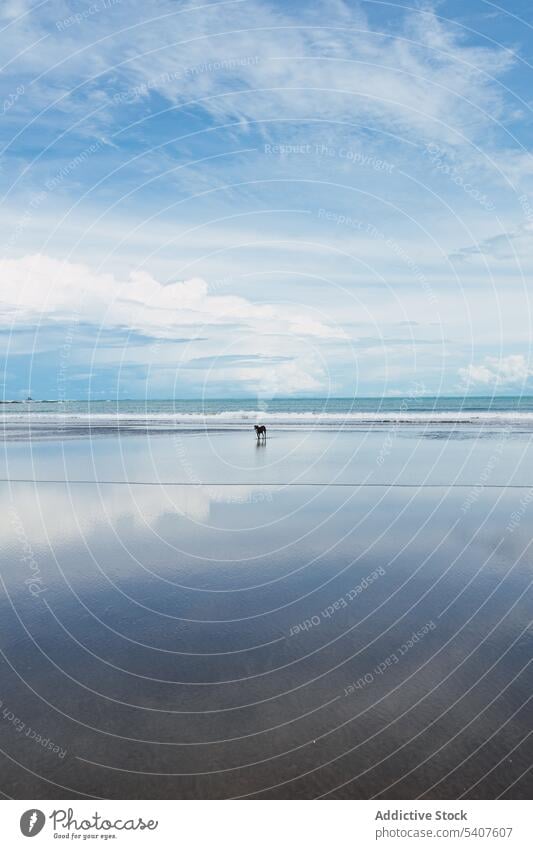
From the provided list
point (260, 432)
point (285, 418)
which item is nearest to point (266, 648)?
point (260, 432)

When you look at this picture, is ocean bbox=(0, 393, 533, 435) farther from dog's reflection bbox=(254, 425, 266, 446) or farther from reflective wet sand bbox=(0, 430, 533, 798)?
reflective wet sand bbox=(0, 430, 533, 798)

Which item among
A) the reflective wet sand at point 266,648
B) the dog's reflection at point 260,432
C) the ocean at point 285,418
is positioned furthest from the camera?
the ocean at point 285,418

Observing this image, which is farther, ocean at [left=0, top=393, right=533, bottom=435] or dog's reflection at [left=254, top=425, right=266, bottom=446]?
ocean at [left=0, top=393, right=533, bottom=435]

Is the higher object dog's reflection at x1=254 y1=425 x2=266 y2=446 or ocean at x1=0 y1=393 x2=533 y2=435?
ocean at x1=0 y1=393 x2=533 y2=435

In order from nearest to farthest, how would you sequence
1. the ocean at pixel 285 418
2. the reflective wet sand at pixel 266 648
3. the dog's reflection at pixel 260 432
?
the reflective wet sand at pixel 266 648 < the dog's reflection at pixel 260 432 < the ocean at pixel 285 418

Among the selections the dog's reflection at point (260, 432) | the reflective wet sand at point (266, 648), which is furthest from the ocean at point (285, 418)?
the reflective wet sand at point (266, 648)

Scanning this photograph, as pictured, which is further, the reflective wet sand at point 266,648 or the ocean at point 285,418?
the ocean at point 285,418

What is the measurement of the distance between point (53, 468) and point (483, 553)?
66.5ft

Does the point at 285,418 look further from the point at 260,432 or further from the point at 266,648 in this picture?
the point at 266,648

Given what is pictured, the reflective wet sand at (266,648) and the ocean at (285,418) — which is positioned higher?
the ocean at (285,418)

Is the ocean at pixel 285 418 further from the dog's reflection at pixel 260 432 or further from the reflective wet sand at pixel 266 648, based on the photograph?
the reflective wet sand at pixel 266 648

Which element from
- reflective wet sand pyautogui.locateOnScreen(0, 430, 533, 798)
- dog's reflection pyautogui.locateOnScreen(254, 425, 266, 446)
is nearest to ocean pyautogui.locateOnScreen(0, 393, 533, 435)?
dog's reflection pyautogui.locateOnScreen(254, 425, 266, 446)

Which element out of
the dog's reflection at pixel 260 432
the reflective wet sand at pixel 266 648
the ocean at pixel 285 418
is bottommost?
the reflective wet sand at pixel 266 648
